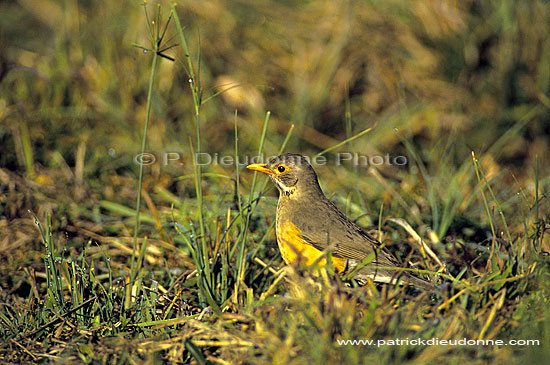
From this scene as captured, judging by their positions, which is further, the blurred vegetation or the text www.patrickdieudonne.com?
the blurred vegetation

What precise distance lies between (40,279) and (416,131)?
4662mm

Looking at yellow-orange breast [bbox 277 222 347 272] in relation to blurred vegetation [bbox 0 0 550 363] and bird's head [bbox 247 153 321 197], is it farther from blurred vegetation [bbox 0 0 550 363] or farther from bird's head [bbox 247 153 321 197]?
bird's head [bbox 247 153 321 197]

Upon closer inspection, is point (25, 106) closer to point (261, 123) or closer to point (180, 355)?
point (261, 123)

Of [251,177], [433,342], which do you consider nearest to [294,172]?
[251,177]

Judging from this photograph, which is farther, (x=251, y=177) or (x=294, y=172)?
(x=251, y=177)

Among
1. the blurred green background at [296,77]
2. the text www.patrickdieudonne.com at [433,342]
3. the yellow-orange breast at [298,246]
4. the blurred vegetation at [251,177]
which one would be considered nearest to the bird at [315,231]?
the yellow-orange breast at [298,246]

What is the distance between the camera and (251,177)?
246 inches

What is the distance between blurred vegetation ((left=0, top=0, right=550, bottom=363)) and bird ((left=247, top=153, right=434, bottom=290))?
0.72 feet

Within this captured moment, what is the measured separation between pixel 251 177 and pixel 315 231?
2.11 m

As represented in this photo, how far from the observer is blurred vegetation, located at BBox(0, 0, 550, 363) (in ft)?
10.6

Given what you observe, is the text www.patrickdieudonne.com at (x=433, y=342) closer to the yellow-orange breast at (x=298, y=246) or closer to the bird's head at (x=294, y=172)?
the yellow-orange breast at (x=298, y=246)

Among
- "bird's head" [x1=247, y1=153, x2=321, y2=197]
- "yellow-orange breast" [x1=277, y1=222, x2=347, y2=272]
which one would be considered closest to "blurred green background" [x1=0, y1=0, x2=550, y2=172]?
"bird's head" [x1=247, y1=153, x2=321, y2=197]

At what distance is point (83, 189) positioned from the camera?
555 centimetres

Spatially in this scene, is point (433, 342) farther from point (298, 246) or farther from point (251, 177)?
point (251, 177)
